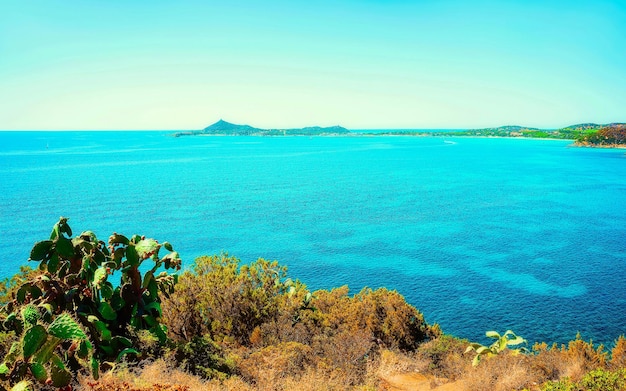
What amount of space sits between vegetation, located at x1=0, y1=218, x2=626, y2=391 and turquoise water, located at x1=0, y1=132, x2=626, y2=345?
395 inches

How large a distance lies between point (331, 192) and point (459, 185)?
28363 millimetres

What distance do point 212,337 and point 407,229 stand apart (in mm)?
38306

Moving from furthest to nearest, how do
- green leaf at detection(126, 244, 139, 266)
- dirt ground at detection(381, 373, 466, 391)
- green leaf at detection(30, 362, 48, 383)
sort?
1. dirt ground at detection(381, 373, 466, 391)
2. green leaf at detection(126, 244, 139, 266)
3. green leaf at detection(30, 362, 48, 383)

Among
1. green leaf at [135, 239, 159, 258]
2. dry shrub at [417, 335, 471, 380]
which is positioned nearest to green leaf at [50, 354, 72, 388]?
green leaf at [135, 239, 159, 258]

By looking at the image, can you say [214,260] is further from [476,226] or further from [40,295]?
[476,226]

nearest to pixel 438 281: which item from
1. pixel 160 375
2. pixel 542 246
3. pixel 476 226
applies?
pixel 542 246

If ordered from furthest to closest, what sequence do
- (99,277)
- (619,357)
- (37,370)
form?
(619,357) < (99,277) < (37,370)

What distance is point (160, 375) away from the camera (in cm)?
1013

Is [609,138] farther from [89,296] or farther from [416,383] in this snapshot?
[89,296]

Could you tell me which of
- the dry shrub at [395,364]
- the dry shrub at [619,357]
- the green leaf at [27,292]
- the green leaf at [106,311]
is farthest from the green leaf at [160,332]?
the dry shrub at [619,357]

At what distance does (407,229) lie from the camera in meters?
51.0

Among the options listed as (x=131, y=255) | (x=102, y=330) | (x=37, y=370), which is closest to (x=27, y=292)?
(x=102, y=330)

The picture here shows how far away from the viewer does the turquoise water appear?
31250 mm

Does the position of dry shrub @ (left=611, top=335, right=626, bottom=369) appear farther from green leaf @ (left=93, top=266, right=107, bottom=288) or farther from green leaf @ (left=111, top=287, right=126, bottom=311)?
green leaf @ (left=93, top=266, right=107, bottom=288)
